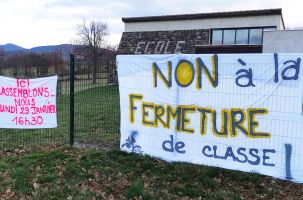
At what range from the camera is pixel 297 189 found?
5.12 m

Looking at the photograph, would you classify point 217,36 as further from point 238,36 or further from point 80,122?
point 80,122

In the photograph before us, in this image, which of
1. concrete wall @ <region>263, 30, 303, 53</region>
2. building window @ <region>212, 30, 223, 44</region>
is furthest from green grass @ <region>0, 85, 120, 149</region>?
building window @ <region>212, 30, 223, 44</region>

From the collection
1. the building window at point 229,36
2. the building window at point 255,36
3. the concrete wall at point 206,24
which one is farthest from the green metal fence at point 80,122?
the concrete wall at point 206,24

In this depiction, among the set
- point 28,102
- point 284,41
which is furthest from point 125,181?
point 284,41

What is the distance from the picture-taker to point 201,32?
35.5 meters

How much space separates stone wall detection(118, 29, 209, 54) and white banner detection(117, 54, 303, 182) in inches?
1120

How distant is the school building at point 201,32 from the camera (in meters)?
31.7

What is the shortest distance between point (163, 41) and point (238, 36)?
7480mm

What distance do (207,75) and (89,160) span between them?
8.07 feet

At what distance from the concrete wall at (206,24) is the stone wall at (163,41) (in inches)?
18.6

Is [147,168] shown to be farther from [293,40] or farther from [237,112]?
[293,40]

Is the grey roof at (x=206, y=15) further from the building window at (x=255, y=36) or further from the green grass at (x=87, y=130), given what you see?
the green grass at (x=87, y=130)

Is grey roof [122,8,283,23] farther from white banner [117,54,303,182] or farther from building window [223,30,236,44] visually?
white banner [117,54,303,182]

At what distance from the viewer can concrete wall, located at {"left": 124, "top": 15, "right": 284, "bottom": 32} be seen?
32469 millimetres
